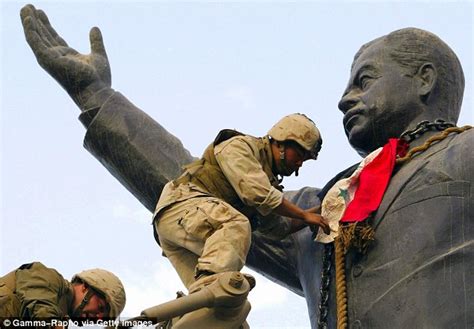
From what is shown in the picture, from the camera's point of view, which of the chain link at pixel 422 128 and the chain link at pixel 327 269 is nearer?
the chain link at pixel 327 269

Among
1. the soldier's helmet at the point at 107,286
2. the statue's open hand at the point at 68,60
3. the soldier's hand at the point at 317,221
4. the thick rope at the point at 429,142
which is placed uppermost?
the statue's open hand at the point at 68,60

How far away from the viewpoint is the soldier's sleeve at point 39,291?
11.2m

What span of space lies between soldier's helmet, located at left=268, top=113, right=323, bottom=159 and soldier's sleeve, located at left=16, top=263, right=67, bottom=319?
93.2 inches

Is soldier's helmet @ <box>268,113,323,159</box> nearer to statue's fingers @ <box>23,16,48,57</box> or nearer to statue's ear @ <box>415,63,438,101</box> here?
statue's ear @ <box>415,63,438,101</box>

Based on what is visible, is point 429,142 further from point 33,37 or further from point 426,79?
point 33,37

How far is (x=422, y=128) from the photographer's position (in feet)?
47.3

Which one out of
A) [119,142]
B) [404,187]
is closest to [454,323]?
[404,187]

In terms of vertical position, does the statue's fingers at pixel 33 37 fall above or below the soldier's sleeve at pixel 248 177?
above

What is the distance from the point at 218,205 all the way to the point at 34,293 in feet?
6.04

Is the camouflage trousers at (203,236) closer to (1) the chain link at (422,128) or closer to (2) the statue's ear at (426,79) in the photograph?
(1) the chain link at (422,128)

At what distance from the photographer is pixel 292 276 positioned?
1502 centimetres

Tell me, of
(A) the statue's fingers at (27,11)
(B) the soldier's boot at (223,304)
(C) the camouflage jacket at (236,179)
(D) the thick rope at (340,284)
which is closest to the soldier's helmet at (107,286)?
(B) the soldier's boot at (223,304)

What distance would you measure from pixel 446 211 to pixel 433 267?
0.49 m

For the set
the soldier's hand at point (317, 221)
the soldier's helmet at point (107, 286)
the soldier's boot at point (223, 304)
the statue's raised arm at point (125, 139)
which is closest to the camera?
the soldier's helmet at point (107, 286)
